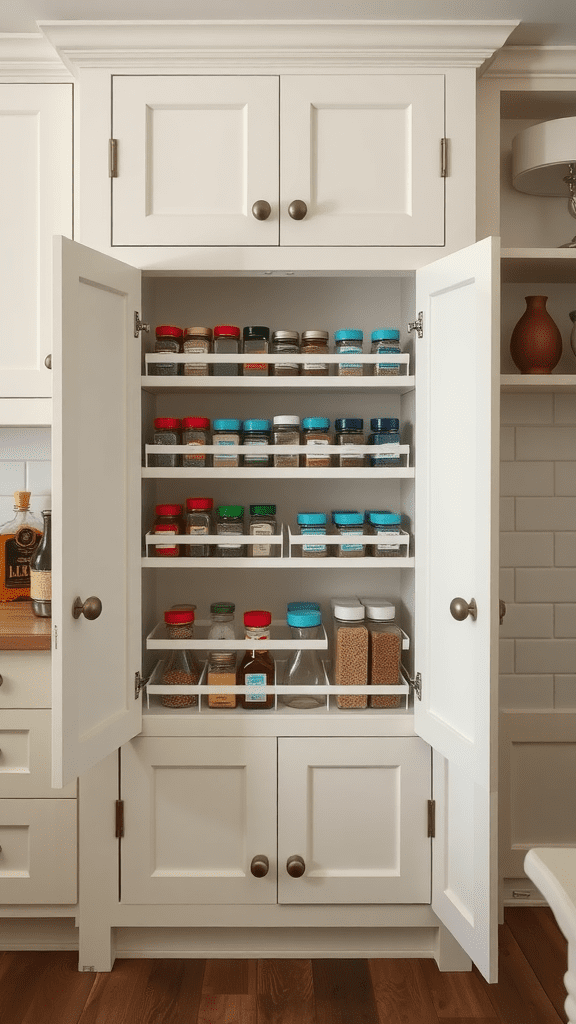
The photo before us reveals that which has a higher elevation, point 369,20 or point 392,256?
point 369,20

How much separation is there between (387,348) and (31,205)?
1.05 meters

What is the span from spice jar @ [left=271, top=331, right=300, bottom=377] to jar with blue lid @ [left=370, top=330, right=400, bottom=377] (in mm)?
215

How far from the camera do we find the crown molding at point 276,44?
1.80 meters

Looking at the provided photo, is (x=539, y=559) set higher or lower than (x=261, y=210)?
lower

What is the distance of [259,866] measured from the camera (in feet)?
6.16

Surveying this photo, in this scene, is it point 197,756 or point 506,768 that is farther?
point 506,768

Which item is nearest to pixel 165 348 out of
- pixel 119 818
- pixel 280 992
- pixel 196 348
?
pixel 196 348

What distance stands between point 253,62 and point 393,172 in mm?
450

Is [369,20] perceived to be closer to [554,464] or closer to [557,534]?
[554,464]

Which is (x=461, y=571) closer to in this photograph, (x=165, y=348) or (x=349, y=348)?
(x=349, y=348)

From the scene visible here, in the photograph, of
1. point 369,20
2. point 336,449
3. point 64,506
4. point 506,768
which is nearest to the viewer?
point 64,506

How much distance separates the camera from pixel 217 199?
187 cm

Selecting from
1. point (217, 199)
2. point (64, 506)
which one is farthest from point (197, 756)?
point (217, 199)

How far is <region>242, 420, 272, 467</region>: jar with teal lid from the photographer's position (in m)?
1.94
